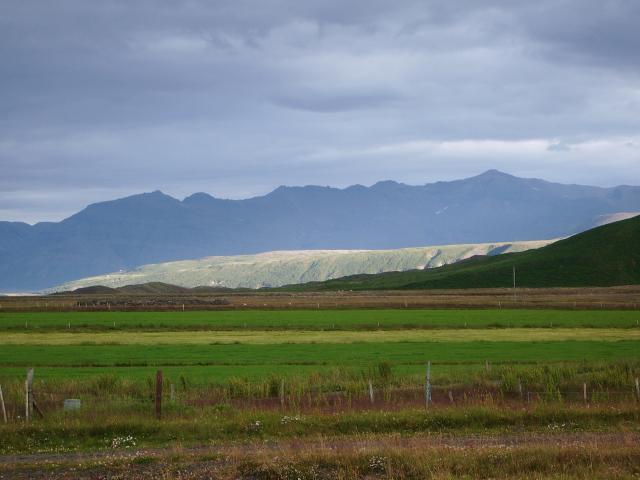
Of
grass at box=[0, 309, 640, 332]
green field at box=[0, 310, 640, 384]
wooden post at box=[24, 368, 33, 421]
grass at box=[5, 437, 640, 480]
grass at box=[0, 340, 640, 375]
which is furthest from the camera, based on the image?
grass at box=[0, 309, 640, 332]

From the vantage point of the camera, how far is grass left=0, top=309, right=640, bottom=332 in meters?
77.3

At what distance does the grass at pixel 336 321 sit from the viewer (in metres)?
77.3

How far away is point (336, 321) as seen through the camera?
273 ft

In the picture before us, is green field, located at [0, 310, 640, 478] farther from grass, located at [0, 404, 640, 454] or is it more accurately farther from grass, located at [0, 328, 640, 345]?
grass, located at [0, 328, 640, 345]

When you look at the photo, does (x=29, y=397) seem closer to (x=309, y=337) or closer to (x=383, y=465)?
(x=383, y=465)

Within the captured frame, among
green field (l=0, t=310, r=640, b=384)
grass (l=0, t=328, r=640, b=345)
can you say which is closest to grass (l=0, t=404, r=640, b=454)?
green field (l=0, t=310, r=640, b=384)

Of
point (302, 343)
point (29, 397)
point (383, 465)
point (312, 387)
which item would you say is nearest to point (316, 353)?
point (302, 343)

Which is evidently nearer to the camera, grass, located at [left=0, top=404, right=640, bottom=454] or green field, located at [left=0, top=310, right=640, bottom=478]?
grass, located at [left=0, top=404, right=640, bottom=454]

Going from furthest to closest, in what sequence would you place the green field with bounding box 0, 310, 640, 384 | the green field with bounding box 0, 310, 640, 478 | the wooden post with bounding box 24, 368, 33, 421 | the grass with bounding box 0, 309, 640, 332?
1. the grass with bounding box 0, 309, 640, 332
2. the green field with bounding box 0, 310, 640, 384
3. the wooden post with bounding box 24, 368, 33, 421
4. the green field with bounding box 0, 310, 640, 478

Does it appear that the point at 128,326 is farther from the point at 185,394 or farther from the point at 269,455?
the point at 269,455

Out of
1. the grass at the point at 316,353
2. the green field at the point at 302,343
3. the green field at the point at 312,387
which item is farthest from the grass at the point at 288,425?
the grass at the point at 316,353

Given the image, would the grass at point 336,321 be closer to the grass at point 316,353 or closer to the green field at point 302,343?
the green field at point 302,343

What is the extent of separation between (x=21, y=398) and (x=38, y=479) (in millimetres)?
11725

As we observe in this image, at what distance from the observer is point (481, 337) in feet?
213
